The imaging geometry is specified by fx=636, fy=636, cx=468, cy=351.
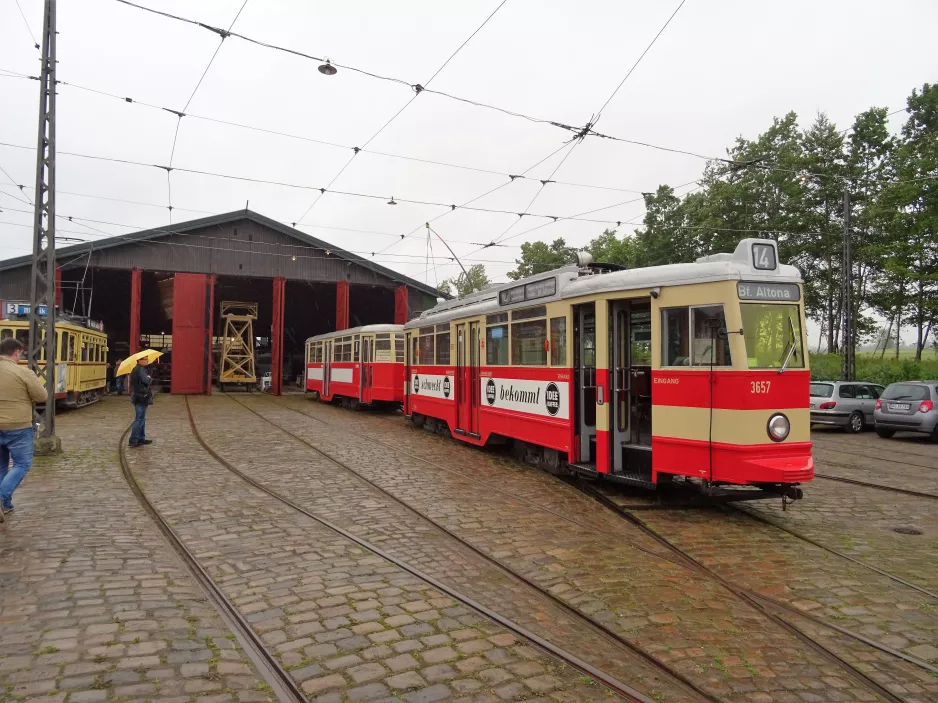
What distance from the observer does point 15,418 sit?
603cm

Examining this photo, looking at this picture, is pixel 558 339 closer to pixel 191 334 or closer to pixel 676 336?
pixel 676 336

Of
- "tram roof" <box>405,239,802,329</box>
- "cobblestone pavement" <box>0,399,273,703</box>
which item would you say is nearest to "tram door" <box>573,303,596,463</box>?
"tram roof" <box>405,239,802,329</box>

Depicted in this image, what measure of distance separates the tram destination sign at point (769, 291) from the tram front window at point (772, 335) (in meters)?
0.08

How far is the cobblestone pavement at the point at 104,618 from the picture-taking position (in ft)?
10.5

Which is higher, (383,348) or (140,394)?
(383,348)

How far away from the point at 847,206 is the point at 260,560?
20.8 metres

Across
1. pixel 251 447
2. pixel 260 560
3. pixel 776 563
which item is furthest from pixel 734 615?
pixel 251 447

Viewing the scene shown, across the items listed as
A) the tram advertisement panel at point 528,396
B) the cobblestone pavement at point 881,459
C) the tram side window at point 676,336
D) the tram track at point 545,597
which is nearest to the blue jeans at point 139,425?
the tram track at point 545,597

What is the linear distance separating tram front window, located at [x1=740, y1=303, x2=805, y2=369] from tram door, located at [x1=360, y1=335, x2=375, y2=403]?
47.5 feet

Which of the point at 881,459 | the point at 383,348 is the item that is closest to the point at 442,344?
the point at 383,348

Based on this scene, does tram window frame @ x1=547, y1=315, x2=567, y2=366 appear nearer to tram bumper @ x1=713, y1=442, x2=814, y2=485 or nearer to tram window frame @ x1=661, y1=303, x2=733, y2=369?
tram window frame @ x1=661, y1=303, x2=733, y2=369

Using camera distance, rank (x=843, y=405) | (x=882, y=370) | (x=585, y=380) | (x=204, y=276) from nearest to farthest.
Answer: (x=585, y=380), (x=843, y=405), (x=882, y=370), (x=204, y=276)

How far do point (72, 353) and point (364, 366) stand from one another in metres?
8.82

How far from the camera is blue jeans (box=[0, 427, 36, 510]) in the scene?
6.05 m
